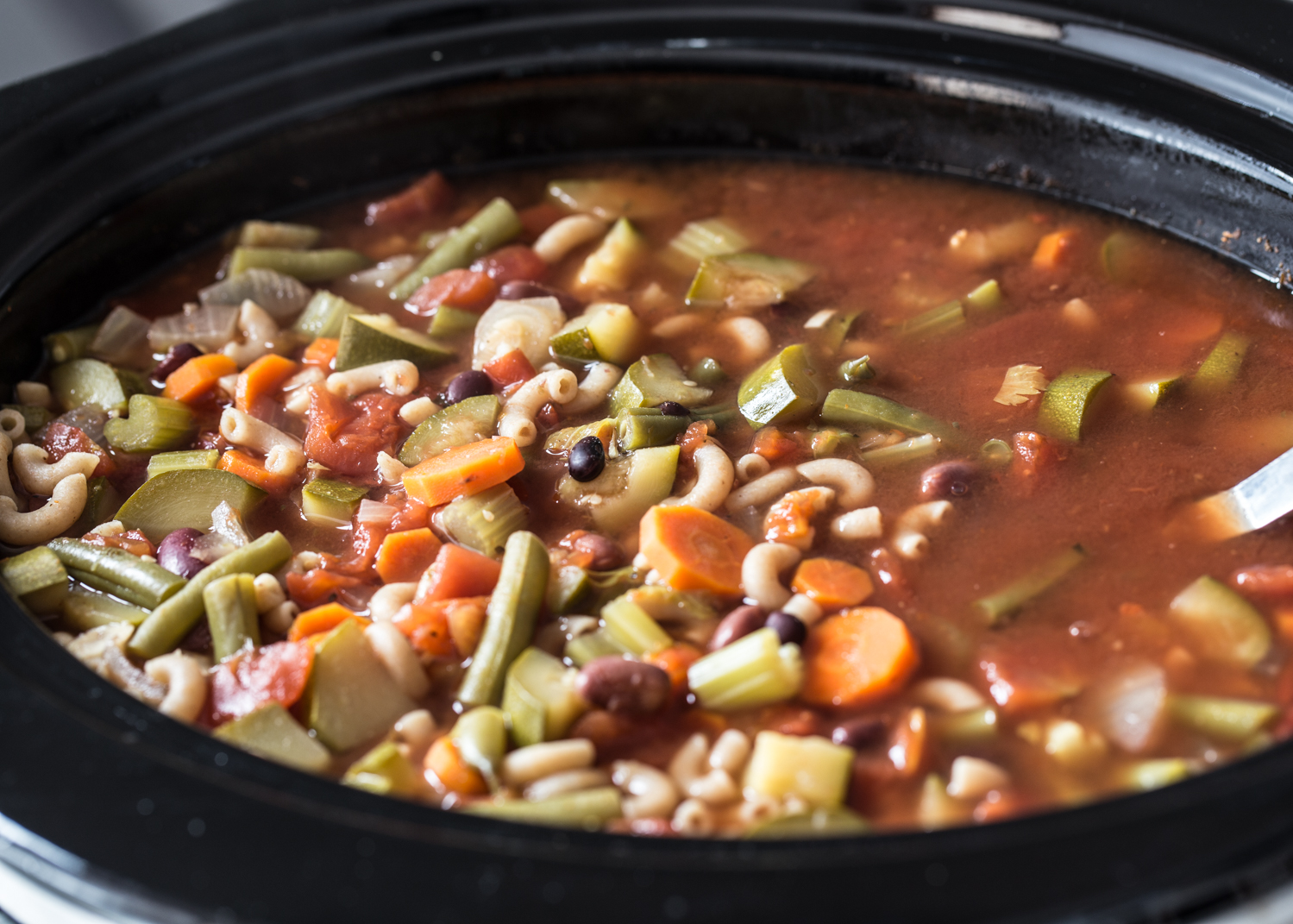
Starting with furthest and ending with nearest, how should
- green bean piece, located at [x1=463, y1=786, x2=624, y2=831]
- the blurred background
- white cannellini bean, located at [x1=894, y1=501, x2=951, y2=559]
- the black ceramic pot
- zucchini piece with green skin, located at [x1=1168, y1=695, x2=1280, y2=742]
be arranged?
the blurred background < white cannellini bean, located at [x1=894, y1=501, x2=951, y2=559] < zucchini piece with green skin, located at [x1=1168, y1=695, x2=1280, y2=742] < green bean piece, located at [x1=463, y1=786, x2=624, y2=831] < the black ceramic pot

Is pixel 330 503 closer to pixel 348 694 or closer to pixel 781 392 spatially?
pixel 348 694

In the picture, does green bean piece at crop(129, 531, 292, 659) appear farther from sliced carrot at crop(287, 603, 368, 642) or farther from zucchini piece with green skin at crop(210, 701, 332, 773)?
zucchini piece with green skin at crop(210, 701, 332, 773)

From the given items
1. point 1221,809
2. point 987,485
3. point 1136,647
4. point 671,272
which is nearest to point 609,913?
point 1221,809

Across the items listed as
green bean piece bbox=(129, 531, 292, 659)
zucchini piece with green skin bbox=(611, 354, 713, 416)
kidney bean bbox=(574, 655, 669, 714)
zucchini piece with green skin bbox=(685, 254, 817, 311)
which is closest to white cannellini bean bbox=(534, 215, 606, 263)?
zucchini piece with green skin bbox=(685, 254, 817, 311)

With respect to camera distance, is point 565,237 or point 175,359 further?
point 565,237

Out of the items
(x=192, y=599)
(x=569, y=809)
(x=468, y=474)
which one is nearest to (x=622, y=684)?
(x=569, y=809)
